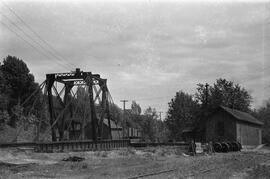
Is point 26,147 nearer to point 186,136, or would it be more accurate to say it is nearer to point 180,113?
point 186,136

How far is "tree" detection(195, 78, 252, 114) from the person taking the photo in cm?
8444

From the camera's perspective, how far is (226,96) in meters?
85.0

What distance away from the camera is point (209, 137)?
5712cm

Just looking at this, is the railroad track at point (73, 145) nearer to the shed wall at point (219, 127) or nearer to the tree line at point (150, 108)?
the tree line at point (150, 108)

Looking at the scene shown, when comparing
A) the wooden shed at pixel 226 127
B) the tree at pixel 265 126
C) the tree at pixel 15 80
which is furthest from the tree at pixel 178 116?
the tree at pixel 15 80

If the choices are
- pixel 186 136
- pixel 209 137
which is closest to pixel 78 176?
pixel 209 137

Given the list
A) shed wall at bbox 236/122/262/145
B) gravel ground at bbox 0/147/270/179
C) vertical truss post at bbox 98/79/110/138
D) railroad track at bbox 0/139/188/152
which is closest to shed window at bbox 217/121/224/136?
shed wall at bbox 236/122/262/145

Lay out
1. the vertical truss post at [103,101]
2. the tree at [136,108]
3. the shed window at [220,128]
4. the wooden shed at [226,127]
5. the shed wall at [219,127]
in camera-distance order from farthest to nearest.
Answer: the tree at [136,108]
the shed window at [220,128]
the shed wall at [219,127]
the wooden shed at [226,127]
the vertical truss post at [103,101]

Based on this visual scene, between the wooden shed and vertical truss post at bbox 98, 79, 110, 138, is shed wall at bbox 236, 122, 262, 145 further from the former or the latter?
vertical truss post at bbox 98, 79, 110, 138

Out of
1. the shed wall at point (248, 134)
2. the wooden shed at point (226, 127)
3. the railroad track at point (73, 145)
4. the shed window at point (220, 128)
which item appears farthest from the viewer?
the shed window at point (220, 128)

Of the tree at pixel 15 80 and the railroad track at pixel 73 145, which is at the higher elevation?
the tree at pixel 15 80

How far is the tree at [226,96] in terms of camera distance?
84438 mm

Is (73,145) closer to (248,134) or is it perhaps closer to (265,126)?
(248,134)

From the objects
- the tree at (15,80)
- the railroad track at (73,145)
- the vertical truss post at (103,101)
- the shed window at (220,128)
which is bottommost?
the railroad track at (73,145)
